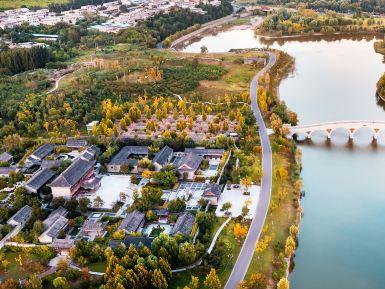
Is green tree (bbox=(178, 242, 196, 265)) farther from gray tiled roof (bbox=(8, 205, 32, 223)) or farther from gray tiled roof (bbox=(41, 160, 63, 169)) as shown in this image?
gray tiled roof (bbox=(41, 160, 63, 169))

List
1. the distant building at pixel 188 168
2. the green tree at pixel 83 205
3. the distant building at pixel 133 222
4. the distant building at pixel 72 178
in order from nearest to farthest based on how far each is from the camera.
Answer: the distant building at pixel 133 222 < the green tree at pixel 83 205 < the distant building at pixel 72 178 < the distant building at pixel 188 168

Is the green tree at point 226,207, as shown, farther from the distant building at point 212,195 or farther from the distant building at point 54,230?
the distant building at point 54,230

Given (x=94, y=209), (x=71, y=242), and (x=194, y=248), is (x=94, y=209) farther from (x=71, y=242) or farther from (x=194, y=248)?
(x=194, y=248)

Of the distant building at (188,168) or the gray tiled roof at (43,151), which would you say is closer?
the distant building at (188,168)

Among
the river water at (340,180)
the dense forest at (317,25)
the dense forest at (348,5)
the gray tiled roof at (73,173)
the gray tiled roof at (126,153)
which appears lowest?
the river water at (340,180)

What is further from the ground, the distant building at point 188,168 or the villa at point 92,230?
the distant building at point 188,168

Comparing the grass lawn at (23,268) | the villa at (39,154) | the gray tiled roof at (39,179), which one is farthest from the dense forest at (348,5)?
the grass lawn at (23,268)

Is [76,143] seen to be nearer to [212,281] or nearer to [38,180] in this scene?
[38,180]
